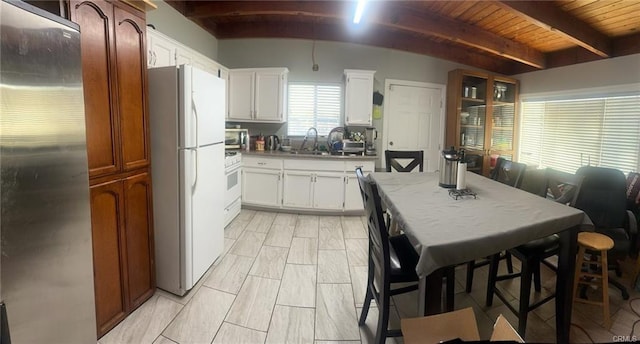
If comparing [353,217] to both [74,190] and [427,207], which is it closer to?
[427,207]

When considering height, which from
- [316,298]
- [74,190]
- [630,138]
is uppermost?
[630,138]

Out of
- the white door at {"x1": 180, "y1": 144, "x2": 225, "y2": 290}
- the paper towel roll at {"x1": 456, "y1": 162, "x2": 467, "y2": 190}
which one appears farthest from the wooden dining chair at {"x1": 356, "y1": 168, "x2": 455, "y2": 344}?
the white door at {"x1": 180, "y1": 144, "x2": 225, "y2": 290}

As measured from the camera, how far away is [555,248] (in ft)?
5.97

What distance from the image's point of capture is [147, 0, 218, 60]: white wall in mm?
3111

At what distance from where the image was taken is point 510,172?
258 cm

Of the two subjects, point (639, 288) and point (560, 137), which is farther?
point (560, 137)

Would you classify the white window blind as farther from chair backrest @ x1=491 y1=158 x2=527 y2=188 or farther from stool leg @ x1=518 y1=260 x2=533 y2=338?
stool leg @ x1=518 y1=260 x2=533 y2=338

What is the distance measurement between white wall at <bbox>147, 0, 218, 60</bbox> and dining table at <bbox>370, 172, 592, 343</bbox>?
3.05 metres

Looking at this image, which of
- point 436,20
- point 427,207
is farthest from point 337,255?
point 436,20

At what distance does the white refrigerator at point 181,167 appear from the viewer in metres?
2.02

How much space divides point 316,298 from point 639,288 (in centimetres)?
268

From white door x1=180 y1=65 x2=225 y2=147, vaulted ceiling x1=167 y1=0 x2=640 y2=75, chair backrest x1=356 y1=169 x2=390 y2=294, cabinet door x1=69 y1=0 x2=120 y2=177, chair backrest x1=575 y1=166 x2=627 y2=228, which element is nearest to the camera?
chair backrest x1=356 y1=169 x2=390 y2=294

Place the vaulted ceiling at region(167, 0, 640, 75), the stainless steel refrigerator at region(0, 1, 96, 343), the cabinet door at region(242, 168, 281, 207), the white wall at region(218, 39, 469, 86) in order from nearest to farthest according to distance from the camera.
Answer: the stainless steel refrigerator at region(0, 1, 96, 343) < the vaulted ceiling at region(167, 0, 640, 75) < the cabinet door at region(242, 168, 281, 207) < the white wall at region(218, 39, 469, 86)

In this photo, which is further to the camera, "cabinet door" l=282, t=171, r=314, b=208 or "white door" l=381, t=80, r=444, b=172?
"white door" l=381, t=80, r=444, b=172
